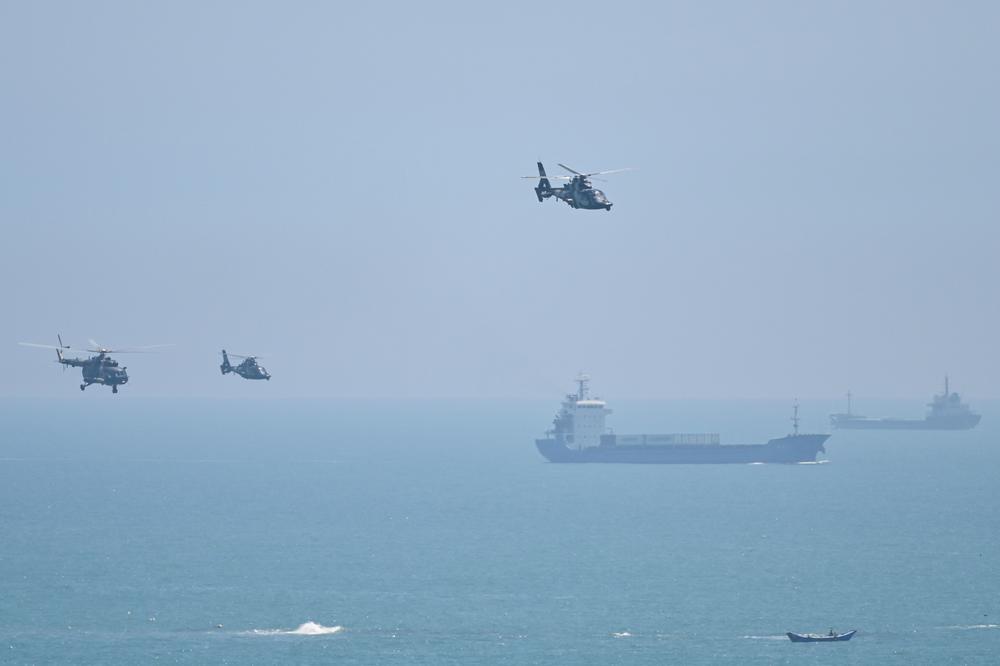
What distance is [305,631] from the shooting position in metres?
92.8

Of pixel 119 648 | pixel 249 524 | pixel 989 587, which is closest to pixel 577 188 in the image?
pixel 119 648

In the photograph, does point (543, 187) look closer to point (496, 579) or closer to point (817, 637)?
point (817, 637)

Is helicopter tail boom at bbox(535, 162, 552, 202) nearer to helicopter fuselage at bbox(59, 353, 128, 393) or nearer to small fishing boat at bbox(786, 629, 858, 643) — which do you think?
helicopter fuselage at bbox(59, 353, 128, 393)

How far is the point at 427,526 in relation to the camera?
489ft

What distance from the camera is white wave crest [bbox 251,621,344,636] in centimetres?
9219

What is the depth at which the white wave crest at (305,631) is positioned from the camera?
92.2 m

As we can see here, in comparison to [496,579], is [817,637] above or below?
Result: below

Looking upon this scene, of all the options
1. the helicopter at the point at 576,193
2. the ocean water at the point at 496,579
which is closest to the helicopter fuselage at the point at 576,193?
the helicopter at the point at 576,193

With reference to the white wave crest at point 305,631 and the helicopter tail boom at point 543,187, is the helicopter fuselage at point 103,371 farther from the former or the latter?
the white wave crest at point 305,631

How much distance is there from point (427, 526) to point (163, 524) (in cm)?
2635

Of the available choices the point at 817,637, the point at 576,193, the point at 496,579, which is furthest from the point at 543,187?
the point at 496,579

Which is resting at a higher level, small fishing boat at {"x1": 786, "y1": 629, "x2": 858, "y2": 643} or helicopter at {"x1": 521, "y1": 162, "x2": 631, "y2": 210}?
helicopter at {"x1": 521, "y1": 162, "x2": 631, "y2": 210}

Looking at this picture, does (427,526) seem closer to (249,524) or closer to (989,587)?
(249,524)

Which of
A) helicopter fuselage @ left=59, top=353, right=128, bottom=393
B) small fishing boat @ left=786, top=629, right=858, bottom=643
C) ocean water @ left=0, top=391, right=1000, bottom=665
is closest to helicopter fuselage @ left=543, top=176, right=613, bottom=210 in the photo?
helicopter fuselage @ left=59, top=353, right=128, bottom=393
